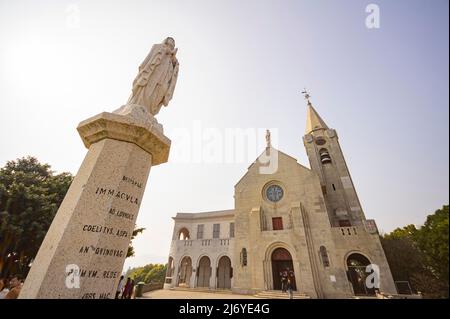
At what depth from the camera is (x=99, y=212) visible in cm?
275

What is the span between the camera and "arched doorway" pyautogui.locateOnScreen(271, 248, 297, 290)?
17.4 m

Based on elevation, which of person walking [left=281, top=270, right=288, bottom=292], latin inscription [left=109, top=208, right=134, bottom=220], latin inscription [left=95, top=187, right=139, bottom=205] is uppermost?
latin inscription [left=95, top=187, right=139, bottom=205]

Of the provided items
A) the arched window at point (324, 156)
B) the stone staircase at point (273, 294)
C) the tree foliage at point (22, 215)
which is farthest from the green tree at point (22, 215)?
the arched window at point (324, 156)

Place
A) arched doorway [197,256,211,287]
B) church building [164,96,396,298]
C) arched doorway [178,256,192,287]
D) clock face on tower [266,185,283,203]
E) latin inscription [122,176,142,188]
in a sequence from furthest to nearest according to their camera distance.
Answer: arched doorway [178,256,192,287] < arched doorway [197,256,211,287] < clock face on tower [266,185,283,203] < church building [164,96,396,298] < latin inscription [122,176,142,188]

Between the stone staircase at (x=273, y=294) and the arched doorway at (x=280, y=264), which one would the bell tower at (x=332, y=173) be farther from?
the stone staircase at (x=273, y=294)

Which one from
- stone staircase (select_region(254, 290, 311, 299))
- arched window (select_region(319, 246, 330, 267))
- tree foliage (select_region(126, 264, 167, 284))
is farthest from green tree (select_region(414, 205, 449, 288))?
tree foliage (select_region(126, 264, 167, 284))

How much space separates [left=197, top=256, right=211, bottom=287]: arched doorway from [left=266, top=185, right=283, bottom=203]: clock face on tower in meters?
13.8

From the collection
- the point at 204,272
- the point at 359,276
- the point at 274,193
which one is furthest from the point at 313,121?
the point at 204,272

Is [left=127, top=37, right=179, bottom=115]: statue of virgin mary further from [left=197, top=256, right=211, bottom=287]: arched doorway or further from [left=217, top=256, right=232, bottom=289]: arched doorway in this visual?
[left=197, top=256, right=211, bottom=287]: arched doorway

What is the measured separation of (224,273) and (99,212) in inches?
1088

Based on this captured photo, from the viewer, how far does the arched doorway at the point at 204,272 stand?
26.4 m
